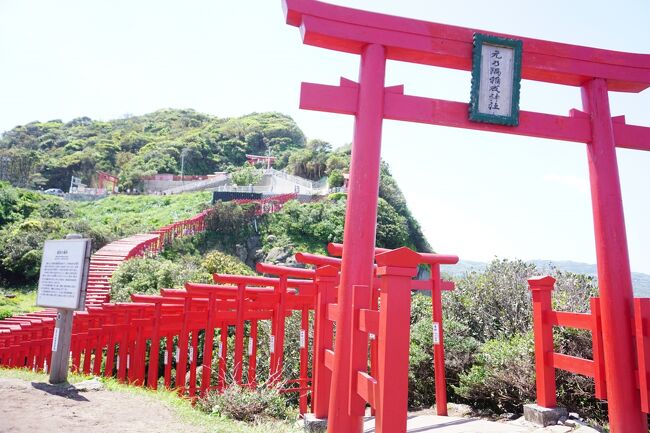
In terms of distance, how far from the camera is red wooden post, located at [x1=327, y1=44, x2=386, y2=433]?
3.95 m

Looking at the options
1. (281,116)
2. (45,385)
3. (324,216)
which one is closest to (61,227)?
(324,216)

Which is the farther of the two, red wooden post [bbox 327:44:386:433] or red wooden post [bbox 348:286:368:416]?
red wooden post [bbox 327:44:386:433]

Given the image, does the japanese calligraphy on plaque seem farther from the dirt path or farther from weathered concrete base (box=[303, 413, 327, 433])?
the dirt path

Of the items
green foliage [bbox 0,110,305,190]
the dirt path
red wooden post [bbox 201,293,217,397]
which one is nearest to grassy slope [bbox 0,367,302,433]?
the dirt path

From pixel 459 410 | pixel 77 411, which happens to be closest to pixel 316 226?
pixel 459 410

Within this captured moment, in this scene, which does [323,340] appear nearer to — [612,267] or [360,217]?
[360,217]

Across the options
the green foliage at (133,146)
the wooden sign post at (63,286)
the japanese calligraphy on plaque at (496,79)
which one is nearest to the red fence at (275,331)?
the wooden sign post at (63,286)

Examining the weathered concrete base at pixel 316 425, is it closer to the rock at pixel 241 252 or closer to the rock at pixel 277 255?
the rock at pixel 277 255

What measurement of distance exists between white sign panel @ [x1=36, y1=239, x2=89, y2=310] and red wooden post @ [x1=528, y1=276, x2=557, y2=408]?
16.7ft

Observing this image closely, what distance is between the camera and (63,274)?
216 inches

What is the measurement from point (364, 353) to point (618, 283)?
3.00m

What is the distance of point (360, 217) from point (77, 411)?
306cm

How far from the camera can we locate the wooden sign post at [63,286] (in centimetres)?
523

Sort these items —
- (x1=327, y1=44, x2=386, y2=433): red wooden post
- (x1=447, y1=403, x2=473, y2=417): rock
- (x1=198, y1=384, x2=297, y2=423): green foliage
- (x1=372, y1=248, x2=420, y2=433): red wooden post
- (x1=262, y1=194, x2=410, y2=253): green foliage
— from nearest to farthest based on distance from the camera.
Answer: (x1=372, y1=248, x2=420, y2=433): red wooden post < (x1=327, y1=44, x2=386, y2=433): red wooden post < (x1=198, y1=384, x2=297, y2=423): green foliage < (x1=447, y1=403, x2=473, y2=417): rock < (x1=262, y1=194, x2=410, y2=253): green foliage
